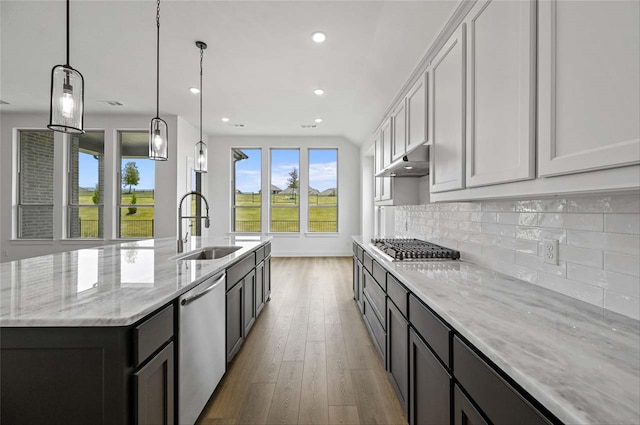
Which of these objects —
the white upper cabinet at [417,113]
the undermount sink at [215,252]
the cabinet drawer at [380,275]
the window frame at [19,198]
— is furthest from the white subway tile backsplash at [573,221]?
the window frame at [19,198]

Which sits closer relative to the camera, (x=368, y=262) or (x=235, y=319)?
(x=235, y=319)

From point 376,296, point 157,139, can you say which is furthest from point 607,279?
point 157,139

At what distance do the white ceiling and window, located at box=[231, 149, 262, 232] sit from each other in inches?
92.7

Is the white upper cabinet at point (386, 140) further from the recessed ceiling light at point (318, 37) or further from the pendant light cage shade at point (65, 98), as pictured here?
the pendant light cage shade at point (65, 98)

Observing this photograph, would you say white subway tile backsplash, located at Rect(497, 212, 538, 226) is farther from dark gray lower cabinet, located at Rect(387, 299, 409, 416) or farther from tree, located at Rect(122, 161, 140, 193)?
tree, located at Rect(122, 161, 140, 193)

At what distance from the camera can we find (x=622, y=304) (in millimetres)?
1121

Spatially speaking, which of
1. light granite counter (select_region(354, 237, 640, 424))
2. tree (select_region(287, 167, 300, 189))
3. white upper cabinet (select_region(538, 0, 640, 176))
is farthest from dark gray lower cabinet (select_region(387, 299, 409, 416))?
tree (select_region(287, 167, 300, 189))

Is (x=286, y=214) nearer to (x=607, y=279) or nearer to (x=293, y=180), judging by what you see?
(x=293, y=180)

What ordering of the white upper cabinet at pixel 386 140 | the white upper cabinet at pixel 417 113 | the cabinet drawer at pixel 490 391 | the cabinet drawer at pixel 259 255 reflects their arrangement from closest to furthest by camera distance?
1. the cabinet drawer at pixel 490 391
2. the white upper cabinet at pixel 417 113
3. the cabinet drawer at pixel 259 255
4. the white upper cabinet at pixel 386 140

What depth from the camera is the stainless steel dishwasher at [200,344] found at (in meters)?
1.52

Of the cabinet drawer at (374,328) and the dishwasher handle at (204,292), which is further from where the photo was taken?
the cabinet drawer at (374,328)

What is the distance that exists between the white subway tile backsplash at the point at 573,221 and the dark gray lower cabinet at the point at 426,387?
33.4 inches

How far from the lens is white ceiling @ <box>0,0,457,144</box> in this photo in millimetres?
2633

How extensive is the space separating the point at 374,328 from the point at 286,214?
5.35 metres
